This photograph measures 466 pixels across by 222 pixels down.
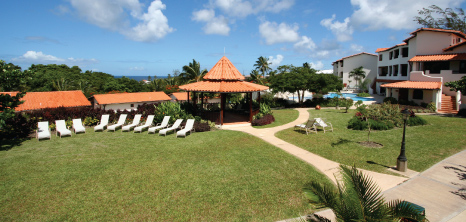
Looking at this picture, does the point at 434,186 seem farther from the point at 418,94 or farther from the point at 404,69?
the point at 404,69

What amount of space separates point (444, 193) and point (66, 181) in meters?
11.3

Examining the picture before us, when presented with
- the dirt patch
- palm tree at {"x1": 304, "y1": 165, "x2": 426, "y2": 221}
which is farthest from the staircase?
palm tree at {"x1": 304, "y1": 165, "x2": 426, "y2": 221}

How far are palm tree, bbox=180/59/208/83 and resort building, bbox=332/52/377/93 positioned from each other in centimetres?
3073

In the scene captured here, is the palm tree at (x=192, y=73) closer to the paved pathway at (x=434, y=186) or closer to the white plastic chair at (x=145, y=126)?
the white plastic chair at (x=145, y=126)

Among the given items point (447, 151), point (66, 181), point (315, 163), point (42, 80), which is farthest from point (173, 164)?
point (42, 80)

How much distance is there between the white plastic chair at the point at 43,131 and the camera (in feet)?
44.7

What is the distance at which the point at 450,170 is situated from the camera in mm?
8602

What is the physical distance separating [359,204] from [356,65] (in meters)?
55.5

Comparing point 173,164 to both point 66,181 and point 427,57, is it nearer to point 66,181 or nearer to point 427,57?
point 66,181

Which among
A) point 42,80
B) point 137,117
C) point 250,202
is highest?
point 42,80

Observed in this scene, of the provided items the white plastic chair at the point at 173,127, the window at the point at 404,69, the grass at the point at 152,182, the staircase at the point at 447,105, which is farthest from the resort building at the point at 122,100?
the window at the point at 404,69

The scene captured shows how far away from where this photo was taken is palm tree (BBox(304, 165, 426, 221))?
360cm

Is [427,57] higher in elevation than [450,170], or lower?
higher

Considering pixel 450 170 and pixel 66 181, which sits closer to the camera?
pixel 66 181
